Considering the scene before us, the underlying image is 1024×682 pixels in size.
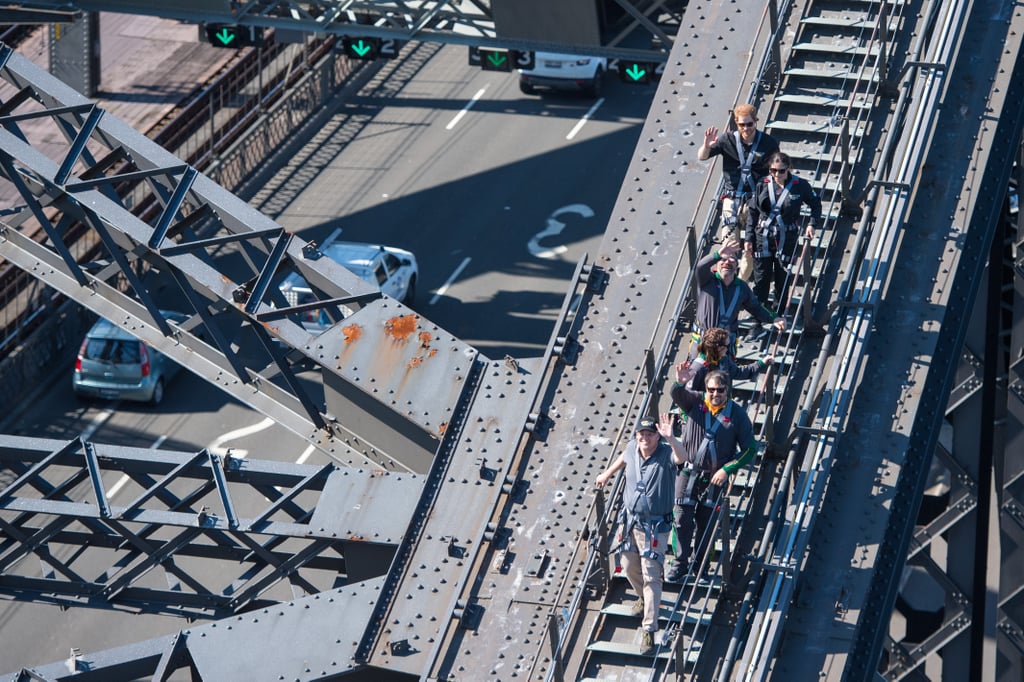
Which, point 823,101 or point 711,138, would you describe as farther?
point 823,101

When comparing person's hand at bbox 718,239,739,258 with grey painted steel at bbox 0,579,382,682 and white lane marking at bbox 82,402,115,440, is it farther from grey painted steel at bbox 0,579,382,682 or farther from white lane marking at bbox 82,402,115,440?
white lane marking at bbox 82,402,115,440

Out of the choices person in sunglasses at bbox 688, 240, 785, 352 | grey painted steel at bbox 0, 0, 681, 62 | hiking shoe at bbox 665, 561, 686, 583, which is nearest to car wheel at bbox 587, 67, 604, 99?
grey painted steel at bbox 0, 0, 681, 62

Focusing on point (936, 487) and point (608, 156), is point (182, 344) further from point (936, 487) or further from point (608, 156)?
point (608, 156)

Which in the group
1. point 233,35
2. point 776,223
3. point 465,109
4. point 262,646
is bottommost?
point 262,646

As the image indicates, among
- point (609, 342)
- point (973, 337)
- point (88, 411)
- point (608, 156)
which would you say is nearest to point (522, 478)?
point (609, 342)

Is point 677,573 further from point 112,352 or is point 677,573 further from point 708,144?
point 112,352

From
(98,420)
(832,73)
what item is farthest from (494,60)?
Answer: (832,73)

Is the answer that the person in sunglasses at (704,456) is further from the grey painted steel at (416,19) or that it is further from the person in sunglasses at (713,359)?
the grey painted steel at (416,19)

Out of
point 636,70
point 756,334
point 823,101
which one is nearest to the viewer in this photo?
point 756,334
